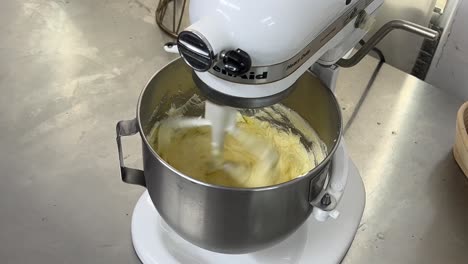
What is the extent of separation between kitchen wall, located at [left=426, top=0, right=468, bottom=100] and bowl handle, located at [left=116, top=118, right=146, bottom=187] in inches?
21.7

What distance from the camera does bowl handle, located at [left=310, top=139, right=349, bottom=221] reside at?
1.96 feet

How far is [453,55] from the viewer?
3.13 ft

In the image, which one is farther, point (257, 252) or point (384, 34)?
point (384, 34)

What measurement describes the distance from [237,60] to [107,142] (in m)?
0.38

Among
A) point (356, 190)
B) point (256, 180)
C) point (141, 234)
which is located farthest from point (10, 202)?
point (356, 190)

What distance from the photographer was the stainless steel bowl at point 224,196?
1.80 ft

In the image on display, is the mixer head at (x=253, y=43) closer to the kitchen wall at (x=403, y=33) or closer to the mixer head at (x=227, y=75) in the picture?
the mixer head at (x=227, y=75)

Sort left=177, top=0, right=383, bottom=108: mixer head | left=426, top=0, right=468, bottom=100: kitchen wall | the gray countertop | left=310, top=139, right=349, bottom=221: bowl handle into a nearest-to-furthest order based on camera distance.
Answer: left=177, top=0, right=383, bottom=108: mixer head → left=310, top=139, right=349, bottom=221: bowl handle → the gray countertop → left=426, top=0, right=468, bottom=100: kitchen wall

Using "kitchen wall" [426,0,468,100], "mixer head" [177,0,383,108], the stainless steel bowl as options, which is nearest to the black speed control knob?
"mixer head" [177,0,383,108]

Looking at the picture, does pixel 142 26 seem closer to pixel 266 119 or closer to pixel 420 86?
pixel 266 119

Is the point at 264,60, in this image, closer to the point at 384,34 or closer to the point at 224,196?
the point at 224,196

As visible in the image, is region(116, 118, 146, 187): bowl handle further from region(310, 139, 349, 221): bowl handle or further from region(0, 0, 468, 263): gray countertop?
region(310, 139, 349, 221): bowl handle

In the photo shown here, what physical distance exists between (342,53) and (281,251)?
0.75 ft

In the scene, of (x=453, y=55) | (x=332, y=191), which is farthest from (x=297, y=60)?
(x=453, y=55)
